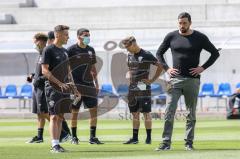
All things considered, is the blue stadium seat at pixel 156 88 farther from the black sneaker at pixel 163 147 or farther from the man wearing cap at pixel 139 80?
the black sneaker at pixel 163 147

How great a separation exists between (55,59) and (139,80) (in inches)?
106

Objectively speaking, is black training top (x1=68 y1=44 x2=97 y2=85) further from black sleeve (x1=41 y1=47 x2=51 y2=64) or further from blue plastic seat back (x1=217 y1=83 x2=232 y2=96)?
blue plastic seat back (x1=217 y1=83 x2=232 y2=96)

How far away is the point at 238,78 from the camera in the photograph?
109 feet

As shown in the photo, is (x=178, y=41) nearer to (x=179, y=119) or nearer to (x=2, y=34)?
(x=179, y=119)

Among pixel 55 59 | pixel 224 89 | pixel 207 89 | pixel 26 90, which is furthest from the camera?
pixel 26 90

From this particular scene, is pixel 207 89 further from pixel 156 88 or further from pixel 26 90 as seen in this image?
pixel 26 90

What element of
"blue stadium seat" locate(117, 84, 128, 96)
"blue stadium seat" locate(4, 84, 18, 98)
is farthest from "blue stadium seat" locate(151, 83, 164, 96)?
"blue stadium seat" locate(4, 84, 18, 98)

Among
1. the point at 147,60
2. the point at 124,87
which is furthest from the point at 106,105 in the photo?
the point at 147,60

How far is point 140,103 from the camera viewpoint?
16172mm

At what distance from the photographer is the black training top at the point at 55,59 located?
14.0 meters

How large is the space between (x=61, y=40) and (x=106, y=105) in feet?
49.0

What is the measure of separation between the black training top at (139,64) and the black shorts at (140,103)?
27 cm

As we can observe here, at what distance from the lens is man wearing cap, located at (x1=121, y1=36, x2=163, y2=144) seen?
1612 centimetres

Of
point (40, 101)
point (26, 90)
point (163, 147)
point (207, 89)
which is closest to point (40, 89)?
point (40, 101)
